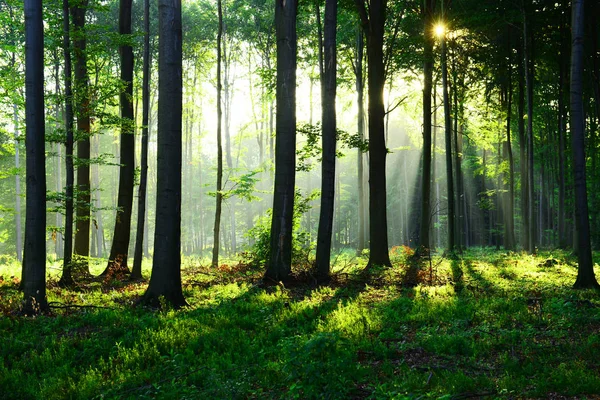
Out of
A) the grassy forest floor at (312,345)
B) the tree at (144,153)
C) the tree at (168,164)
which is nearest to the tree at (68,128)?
the grassy forest floor at (312,345)

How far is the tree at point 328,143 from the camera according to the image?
12.0 metres

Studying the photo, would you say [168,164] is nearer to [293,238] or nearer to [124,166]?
[124,166]

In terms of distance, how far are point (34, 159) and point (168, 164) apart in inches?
88.9

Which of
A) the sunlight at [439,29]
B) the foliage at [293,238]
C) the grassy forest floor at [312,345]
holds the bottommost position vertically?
the grassy forest floor at [312,345]

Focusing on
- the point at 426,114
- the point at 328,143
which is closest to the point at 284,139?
the point at 328,143

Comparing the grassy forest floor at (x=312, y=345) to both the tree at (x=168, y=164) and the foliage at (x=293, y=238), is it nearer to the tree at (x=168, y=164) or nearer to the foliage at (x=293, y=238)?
the tree at (x=168, y=164)

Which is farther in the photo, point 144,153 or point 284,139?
point 144,153

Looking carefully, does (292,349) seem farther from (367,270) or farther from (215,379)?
(367,270)

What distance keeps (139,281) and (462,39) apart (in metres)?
17.2

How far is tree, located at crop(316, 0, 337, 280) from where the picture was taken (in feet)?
39.4

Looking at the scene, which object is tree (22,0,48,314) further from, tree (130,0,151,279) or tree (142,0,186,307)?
tree (130,0,151,279)

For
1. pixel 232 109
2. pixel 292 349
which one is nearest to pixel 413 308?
pixel 292 349

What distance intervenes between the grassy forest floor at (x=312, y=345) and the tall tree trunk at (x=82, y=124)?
9.79 feet

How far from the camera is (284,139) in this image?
11188mm
